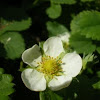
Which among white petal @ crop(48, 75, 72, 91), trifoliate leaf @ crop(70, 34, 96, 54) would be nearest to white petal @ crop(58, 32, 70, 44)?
trifoliate leaf @ crop(70, 34, 96, 54)

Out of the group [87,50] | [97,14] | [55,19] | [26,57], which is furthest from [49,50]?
[55,19]

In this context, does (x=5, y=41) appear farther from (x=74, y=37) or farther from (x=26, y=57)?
(x=74, y=37)

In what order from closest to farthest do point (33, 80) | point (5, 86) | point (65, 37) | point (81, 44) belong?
1. point (5, 86)
2. point (33, 80)
3. point (81, 44)
4. point (65, 37)

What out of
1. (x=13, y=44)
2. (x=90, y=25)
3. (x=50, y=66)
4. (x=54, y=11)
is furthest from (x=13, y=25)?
(x=90, y=25)

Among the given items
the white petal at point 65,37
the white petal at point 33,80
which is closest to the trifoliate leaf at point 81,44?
the white petal at point 65,37

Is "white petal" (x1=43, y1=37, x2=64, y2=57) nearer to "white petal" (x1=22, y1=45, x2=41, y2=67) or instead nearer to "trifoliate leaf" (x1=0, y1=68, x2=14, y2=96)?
"white petal" (x1=22, y1=45, x2=41, y2=67)

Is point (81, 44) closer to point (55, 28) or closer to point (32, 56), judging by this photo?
point (55, 28)
